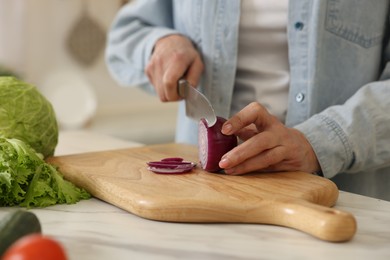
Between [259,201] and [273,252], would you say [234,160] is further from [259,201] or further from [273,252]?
[273,252]

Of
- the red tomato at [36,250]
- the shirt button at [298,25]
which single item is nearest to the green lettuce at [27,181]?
the red tomato at [36,250]

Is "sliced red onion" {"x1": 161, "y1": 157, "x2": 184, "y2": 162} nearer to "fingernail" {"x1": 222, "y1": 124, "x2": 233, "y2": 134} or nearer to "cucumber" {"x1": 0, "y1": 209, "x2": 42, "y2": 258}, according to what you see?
"fingernail" {"x1": 222, "y1": 124, "x2": 233, "y2": 134}

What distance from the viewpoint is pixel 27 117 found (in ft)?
4.53

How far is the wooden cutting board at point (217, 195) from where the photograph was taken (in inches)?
39.4

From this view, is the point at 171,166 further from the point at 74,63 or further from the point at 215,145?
the point at 74,63

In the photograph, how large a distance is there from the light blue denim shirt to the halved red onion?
25 centimetres

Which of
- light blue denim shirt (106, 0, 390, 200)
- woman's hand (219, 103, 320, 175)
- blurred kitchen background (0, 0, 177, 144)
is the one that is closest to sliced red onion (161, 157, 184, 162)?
woman's hand (219, 103, 320, 175)

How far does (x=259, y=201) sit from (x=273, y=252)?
0.50ft

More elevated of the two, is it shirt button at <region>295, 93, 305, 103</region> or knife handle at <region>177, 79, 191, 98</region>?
knife handle at <region>177, 79, 191, 98</region>

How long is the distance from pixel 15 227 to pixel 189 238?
0.84 ft

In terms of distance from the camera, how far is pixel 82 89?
3270 mm

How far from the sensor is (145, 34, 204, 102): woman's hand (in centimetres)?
152

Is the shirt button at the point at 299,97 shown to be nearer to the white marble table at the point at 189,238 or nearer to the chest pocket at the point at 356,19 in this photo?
the chest pocket at the point at 356,19

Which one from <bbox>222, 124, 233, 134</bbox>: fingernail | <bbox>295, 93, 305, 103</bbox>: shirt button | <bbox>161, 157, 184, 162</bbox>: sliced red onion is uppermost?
<bbox>222, 124, 233, 134</bbox>: fingernail
